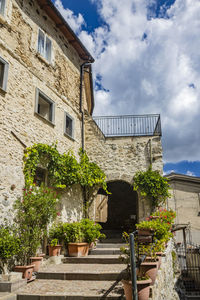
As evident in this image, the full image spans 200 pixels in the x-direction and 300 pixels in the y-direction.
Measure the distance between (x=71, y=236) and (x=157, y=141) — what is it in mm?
5722

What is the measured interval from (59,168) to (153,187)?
4.06m

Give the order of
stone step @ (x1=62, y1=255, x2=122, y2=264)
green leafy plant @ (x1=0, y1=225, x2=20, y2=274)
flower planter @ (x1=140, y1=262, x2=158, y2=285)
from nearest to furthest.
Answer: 1. flower planter @ (x1=140, y1=262, x2=158, y2=285)
2. green leafy plant @ (x1=0, y1=225, x2=20, y2=274)
3. stone step @ (x1=62, y1=255, x2=122, y2=264)

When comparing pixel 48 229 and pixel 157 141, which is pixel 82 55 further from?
pixel 48 229

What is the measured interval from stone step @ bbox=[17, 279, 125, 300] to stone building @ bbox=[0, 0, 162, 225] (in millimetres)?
1942

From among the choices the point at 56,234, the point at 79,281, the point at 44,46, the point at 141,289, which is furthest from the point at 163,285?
the point at 44,46

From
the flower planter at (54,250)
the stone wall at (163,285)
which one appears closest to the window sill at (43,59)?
the flower planter at (54,250)

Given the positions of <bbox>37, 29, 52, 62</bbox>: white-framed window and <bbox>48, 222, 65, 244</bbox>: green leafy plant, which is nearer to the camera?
<bbox>48, 222, 65, 244</bbox>: green leafy plant

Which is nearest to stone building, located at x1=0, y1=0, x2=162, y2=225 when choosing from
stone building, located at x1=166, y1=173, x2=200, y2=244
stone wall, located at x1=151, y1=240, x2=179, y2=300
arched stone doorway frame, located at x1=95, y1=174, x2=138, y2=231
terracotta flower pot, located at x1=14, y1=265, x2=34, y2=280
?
terracotta flower pot, located at x1=14, y1=265, x2=34, y2=280

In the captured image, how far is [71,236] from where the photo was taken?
25.2 feet

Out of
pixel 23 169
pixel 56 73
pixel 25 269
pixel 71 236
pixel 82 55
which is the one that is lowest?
pixel 25 269

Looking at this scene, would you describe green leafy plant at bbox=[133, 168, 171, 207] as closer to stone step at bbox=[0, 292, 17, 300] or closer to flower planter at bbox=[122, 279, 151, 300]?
flower planter at bbox=[122, 279, 151, 300]

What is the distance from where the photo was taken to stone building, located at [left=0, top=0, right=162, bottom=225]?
22.5 ft

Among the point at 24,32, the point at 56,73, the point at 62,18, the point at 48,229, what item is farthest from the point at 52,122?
the point at 62,18

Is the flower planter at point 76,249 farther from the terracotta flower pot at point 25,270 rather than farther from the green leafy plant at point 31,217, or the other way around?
the terracotta flower pot at point 25,270
